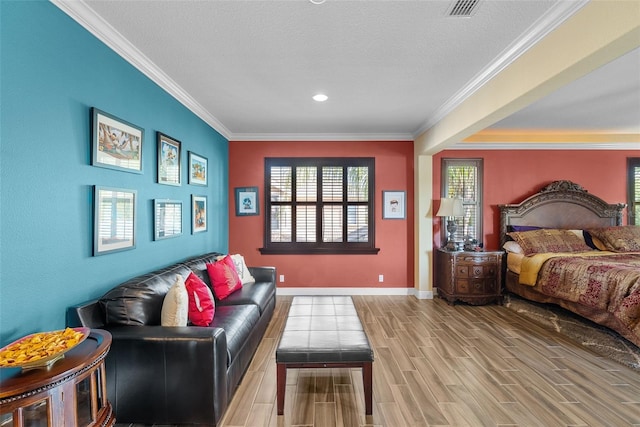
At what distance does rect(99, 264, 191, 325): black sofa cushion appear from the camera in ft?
6.40

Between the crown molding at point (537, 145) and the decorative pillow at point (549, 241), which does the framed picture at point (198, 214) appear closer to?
the crown molding at point (537, 145)

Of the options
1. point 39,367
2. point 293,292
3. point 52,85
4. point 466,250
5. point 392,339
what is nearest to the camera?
point 39,367

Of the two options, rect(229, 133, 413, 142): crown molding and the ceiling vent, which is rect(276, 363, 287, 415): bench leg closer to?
the ceiling vent

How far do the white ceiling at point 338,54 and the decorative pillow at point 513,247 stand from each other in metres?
1.96

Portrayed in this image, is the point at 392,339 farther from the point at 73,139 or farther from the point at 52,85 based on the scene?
the point at 52,85

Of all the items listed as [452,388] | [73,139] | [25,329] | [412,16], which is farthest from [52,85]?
[452,388]

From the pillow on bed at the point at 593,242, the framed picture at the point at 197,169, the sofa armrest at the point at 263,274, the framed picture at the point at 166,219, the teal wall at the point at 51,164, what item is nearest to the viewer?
the teal wall at the point at 51,164

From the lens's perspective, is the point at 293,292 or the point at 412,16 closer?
the point at 412,16

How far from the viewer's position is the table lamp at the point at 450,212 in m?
4.45

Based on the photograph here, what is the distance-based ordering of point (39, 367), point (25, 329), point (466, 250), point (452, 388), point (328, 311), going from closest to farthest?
point (39, 367)
point (25, 329)
point (452, 388)
point (328, 311)
point (466, 250)

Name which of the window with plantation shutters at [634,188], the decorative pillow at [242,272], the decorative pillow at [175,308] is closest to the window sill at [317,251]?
the decorative pillow at [242,272]

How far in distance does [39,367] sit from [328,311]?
2043mm

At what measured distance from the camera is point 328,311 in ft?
9.12

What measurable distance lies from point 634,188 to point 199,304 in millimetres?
7182
